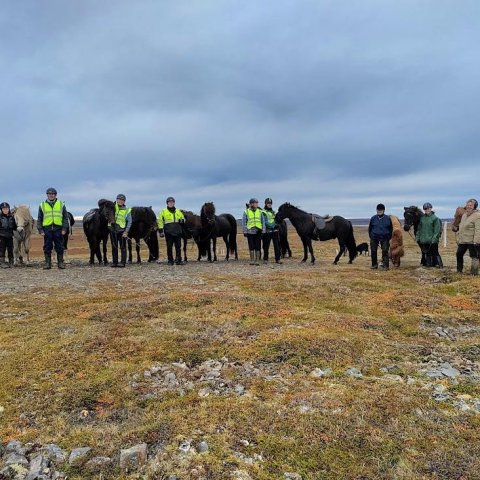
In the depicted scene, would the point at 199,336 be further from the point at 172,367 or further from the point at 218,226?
the point at 218,226

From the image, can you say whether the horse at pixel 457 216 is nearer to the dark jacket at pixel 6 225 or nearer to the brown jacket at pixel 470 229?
the brown jacket at pixel 470 229

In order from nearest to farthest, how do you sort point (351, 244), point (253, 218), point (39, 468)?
1. point (39, 468)
2. point (253, 218)
3. point (351, 244)

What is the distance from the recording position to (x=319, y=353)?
632 centimetres

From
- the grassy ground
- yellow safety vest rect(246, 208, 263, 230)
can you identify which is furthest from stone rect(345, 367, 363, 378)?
yellow safety vest rect(246, 208, 263, 230)

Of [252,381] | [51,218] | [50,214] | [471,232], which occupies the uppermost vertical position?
[50,214]

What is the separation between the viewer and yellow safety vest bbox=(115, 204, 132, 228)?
16469 millimetres

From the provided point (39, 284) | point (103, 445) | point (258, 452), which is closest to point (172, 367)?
point (103, 445)

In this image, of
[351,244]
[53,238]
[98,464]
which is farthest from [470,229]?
[53,238]

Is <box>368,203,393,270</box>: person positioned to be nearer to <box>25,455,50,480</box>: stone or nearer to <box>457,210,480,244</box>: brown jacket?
<box>457,210,480,244</box>: brown jacket

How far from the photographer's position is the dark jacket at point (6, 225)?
1623 centimetres

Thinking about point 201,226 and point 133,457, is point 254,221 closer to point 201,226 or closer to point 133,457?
point 201,226

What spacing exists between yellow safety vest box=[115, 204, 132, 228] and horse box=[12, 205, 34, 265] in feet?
13.2

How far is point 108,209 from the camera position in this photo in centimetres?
1636

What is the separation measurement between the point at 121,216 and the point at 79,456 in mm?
13319
